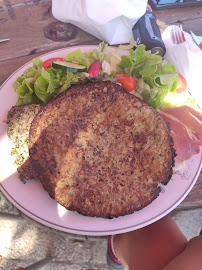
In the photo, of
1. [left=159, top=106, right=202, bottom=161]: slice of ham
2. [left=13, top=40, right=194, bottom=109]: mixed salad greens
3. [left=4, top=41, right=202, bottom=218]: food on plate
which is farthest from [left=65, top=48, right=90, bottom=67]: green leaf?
[left=159, top=106, right=202, bottom=161]: slice of ham

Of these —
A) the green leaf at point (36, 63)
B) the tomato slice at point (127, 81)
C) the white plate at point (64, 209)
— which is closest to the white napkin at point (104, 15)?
the tomato slice at point (127, 81)

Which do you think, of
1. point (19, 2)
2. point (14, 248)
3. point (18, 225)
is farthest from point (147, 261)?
point (19, 2)

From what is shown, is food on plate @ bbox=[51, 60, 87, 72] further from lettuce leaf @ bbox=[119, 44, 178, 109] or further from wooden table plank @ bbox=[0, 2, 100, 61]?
wooden table plank @ bbox=[0, 2, 100, 61]

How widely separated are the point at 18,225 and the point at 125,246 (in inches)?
41.8

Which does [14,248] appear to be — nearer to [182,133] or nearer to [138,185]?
[138,185]

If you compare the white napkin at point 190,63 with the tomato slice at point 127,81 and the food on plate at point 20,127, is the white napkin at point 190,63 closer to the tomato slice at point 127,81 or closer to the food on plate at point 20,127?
the tomato slice at point 127,81

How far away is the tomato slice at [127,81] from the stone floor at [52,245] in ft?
4.57

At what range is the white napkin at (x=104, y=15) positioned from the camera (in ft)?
8.32

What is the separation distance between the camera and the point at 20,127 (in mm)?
1998

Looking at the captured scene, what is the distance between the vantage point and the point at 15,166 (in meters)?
1.91

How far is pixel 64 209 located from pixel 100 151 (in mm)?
518

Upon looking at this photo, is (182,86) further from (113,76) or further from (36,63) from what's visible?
(36,63)

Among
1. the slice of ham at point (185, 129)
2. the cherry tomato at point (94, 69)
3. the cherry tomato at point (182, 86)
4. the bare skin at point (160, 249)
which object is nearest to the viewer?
the bare skin at point (160, 249)

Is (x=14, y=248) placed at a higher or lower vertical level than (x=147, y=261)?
lower
